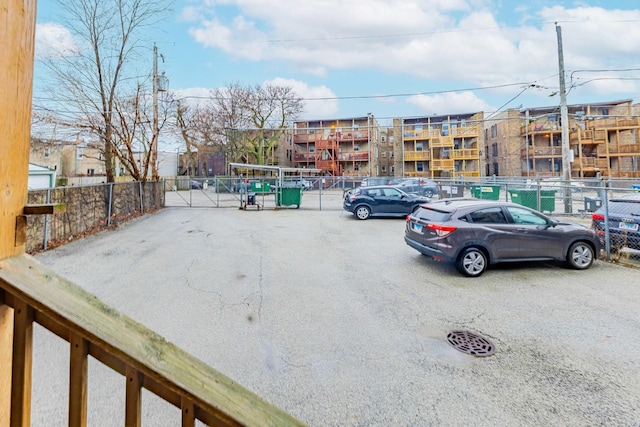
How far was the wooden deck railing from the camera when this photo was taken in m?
0.90

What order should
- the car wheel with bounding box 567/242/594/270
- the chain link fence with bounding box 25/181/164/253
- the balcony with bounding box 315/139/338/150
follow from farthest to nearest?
the balcony with bounding box 315/139/338/150 < the chain link fence with bounding box 25/181/164/253 < the car wheel with bounding box 567/242/594/270

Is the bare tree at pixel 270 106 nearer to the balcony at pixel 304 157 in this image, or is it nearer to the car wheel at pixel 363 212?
the balcony at pixel 304 157

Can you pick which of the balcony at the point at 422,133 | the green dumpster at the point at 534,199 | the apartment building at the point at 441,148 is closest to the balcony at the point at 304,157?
the apartment building at the point at 441,148

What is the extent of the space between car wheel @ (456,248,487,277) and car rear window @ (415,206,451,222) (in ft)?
2.36

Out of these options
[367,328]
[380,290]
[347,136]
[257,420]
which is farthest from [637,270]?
[347,136]

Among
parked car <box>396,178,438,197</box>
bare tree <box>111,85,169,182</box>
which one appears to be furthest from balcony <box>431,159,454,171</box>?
bare tree <box>111,85,169,182</box>

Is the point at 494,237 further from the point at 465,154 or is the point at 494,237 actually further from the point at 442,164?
the point at 442,164

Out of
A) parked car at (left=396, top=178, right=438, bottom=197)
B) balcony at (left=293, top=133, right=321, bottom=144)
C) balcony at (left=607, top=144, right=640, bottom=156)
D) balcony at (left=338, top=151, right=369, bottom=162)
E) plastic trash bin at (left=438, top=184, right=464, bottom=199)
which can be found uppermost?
balcony at (left=293, top=133, right=321, bottom=144)

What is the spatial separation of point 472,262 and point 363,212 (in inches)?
319

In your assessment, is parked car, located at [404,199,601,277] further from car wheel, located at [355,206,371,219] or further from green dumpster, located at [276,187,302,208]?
green dumpster, located at [276,187,302,208]

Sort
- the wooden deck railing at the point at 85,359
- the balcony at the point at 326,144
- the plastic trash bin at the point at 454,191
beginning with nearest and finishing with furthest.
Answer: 1. the wooden deck railing at the point at 85,359
2. the plastic trash bin at the point at 454,191
3. the balcony at the point at 326,144

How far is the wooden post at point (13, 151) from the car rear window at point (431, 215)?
19.5 ft

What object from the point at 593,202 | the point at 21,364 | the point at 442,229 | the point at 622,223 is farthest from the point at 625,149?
the point at 21,364

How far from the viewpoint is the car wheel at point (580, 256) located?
6234 millimetres
